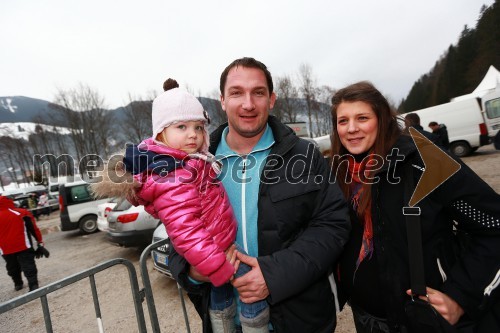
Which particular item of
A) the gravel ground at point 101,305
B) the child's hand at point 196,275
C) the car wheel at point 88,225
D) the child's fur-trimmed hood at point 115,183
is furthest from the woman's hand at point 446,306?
the car wheel at point 88,225

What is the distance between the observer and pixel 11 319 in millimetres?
4953

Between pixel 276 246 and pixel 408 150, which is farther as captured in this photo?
pixel 276 246

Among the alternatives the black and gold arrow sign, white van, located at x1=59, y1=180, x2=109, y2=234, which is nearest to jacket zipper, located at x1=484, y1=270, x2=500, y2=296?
the black and gold arrow sign

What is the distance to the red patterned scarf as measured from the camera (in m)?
1.57

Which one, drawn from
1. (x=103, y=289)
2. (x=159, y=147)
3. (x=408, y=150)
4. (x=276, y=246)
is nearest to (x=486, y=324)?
(x=408, y=150)

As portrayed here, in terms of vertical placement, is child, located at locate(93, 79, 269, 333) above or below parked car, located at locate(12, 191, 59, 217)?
above

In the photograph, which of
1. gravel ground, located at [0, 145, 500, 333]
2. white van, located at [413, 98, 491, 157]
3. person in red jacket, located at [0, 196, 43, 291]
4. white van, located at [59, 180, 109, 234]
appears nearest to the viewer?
gravel ground, located at [0, 145, 500, 333]

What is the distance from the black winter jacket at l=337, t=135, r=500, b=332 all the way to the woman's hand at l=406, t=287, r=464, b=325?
0.03 metres

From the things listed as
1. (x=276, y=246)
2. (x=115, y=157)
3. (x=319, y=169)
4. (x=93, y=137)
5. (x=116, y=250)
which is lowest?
(x=116, y=250)

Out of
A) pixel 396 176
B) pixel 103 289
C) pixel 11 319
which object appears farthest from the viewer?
pixel 103 289

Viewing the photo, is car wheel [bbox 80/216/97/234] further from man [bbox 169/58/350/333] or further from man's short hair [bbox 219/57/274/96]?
man's short hair [bbox 219/57/274/96]

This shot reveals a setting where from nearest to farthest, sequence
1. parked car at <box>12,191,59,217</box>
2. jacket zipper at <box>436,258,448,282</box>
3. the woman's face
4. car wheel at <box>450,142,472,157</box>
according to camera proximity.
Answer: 1. jacket zipper at <box>436,258,448,282</box>
2. the woman's face
3. car wheel at <box>450,142,472,157</box>
4. parked car at <box>12,191,59,217</box>

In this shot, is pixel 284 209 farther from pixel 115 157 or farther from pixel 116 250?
pixel 116 250

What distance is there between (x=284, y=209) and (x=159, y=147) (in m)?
0.80
